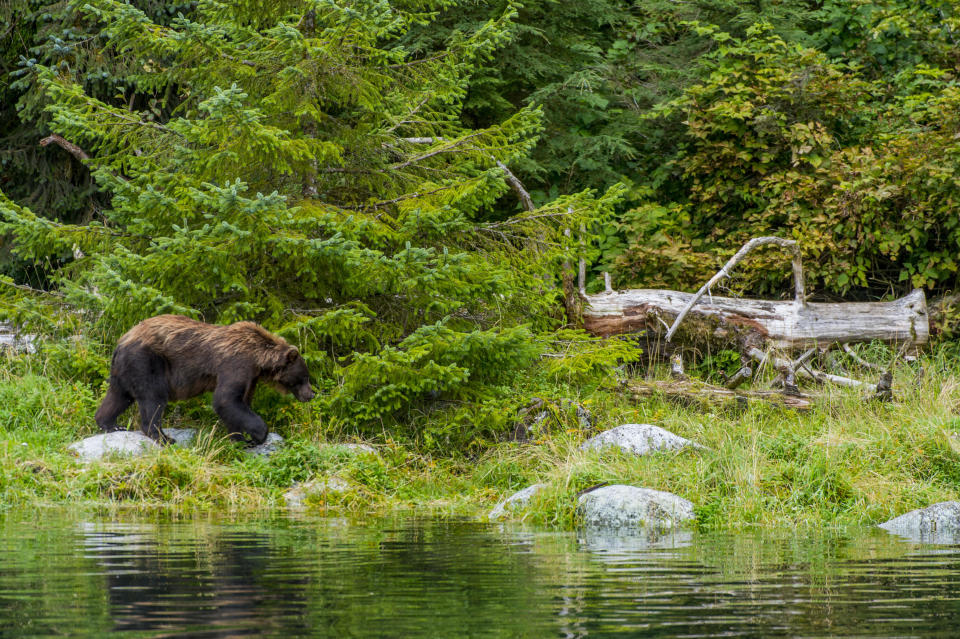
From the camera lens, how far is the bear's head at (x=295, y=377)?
1071 centimetres

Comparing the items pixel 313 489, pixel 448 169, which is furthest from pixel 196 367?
pixel 448 169

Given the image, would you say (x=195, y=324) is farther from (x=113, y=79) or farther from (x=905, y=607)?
(x=905, y=607)

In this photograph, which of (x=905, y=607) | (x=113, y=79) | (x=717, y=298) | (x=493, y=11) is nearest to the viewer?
(x=905, y=607)

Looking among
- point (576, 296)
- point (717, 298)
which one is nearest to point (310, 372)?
point (576, 296)

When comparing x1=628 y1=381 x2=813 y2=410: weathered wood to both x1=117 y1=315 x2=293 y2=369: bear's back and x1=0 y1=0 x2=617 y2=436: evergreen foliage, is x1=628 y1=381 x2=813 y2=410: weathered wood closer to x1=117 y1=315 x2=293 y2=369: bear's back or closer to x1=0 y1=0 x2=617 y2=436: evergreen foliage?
x1=0 y1=0 x2=617 y2=436: evergreen foliage

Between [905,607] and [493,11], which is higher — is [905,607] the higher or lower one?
the lower one

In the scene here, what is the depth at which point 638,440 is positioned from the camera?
10.7 metres

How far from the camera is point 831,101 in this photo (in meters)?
15.7

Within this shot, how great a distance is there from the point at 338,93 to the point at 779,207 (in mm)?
6928

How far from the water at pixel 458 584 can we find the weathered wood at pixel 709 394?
14.2ft

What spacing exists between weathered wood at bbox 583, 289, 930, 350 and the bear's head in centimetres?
466

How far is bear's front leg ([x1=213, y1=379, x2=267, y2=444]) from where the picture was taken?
10664mm

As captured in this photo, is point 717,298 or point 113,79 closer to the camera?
point 717,298

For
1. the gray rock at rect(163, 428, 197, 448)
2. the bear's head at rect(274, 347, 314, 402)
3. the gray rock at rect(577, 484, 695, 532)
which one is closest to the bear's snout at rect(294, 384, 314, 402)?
the bear's head at rect(274, 347, 314, 402)
